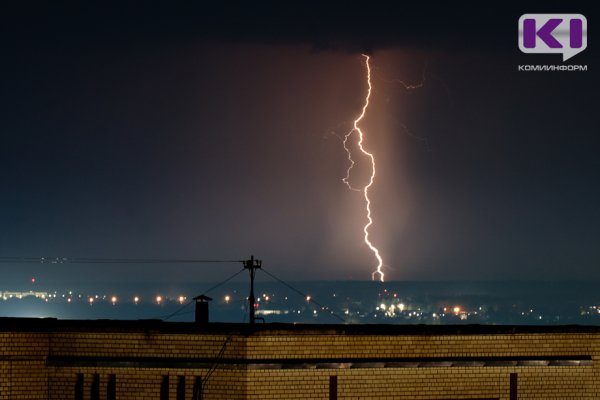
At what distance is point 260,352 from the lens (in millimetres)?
23547

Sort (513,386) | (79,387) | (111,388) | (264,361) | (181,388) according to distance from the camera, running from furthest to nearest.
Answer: (513,386), (79,387), (111,388), (181,388), (264,361)

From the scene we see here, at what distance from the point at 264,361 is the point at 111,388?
10.4 ft

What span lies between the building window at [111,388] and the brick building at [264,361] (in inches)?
0.8

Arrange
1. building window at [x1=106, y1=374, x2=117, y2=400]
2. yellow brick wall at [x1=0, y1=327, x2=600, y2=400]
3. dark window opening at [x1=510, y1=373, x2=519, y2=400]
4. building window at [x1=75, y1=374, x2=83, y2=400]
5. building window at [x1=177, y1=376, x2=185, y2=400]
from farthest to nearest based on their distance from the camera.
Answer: dark window opening at [x1=510, y1=373, x2=519, y2=400]
building window at [x1=75, y1=374, x2=83, y2=400]
building window at [x1=106, y1=374, x2=117, y2=400]
building window at [x1=177, y1=376, x2=185, y2=400]
yellow brick wall at [x1=0, y1=327, x2=600, y2=400]

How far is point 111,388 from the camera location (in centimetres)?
2403

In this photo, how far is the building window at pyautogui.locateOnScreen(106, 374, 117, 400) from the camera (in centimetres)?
2402

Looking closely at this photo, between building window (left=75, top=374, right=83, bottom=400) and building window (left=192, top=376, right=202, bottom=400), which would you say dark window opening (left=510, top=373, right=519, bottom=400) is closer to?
building window (left=192, top=376, right=202, bottom=400)

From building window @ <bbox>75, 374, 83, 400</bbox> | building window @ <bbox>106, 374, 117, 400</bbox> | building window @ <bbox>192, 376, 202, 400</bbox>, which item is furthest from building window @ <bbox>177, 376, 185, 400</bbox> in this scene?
building window @ <bbox>75, 374, 83, 400</bbox>

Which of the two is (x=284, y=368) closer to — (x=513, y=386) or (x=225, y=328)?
(x=225, y=328)

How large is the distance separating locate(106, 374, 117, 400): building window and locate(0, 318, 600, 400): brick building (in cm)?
2

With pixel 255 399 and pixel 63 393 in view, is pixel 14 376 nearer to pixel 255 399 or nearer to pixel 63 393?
pixel 63 393

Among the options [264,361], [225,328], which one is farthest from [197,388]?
[264,361]

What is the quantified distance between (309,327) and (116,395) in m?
4.09

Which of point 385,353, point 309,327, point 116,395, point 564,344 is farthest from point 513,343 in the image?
point 116,395
